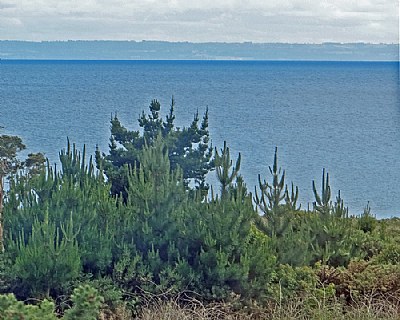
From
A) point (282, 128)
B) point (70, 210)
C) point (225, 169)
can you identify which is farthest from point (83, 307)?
point (282, 128)

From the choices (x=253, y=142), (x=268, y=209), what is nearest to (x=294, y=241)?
(x=268, y=209)

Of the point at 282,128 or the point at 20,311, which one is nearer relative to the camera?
the point at 20,311

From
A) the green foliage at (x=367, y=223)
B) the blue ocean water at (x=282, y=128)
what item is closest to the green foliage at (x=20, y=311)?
the blue ocean water at (x=282, y=128)

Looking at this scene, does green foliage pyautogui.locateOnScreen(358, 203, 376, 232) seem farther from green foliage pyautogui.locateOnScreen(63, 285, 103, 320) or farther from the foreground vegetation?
green foliage pyautogui.locateOnScreen(63, 285, 103, 320)

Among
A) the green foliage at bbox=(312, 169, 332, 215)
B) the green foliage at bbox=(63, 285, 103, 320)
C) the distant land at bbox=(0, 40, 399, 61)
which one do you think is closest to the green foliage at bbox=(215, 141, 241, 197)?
the green foliage at bbox=(312, 169, 332, 215)

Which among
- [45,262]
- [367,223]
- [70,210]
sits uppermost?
[70,210]

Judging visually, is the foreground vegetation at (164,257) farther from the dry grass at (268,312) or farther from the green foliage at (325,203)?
the green foliage at (325,203)

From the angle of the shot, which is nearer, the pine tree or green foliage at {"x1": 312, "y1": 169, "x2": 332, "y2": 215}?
green foliage at {"x1": 312, "y1": 169, "x2": 332, "y2": 215}

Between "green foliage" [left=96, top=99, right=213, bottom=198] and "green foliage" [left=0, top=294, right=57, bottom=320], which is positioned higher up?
"green foliage" [left=0, top=294, right=57, bottom=320]

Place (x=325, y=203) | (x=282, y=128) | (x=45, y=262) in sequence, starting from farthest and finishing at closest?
(x=282, y=128)
(x=325, y=203)
(x=45, y=262)

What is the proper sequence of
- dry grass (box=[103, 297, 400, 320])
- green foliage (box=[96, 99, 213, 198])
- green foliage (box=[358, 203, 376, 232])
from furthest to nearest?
green foliage (box=[96, 99, 213, 198])
green foliage (box=[358, 203, 376, 232])
dry grass (box=[103, 297, 400, 320])

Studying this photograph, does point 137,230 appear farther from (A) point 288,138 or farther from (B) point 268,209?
(A) point 288,138

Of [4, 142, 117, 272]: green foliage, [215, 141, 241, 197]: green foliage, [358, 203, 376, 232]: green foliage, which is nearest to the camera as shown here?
[4, 142, 117, 272]: green foliage

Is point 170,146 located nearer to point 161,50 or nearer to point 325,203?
point 325,203
